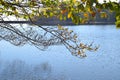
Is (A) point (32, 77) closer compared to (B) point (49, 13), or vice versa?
(B) point (49, 13)

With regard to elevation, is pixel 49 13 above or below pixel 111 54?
above

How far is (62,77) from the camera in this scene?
420 inches

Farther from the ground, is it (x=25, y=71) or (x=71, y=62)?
(x=25, y=71)

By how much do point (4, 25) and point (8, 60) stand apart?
1107 cm

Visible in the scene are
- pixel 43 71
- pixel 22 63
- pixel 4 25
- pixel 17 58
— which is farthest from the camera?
pixel 17 58

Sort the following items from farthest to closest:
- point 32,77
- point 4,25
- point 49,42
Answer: point 32,77 → point 49,42 → point 4,25

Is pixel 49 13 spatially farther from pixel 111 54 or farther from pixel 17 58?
pixel 111 54

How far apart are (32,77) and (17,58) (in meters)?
4.36

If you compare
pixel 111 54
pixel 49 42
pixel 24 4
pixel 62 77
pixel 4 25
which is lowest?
pixel 111 54

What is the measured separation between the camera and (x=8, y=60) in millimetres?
14242

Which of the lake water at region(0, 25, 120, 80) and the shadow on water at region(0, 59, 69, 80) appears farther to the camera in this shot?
the lake water at region(0, 25, 120, 80)

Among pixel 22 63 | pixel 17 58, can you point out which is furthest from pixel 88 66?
pixel 17 58

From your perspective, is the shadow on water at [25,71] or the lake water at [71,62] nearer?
the shadow on water at [25,71]

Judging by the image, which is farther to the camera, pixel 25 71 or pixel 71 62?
pixel 71 62
